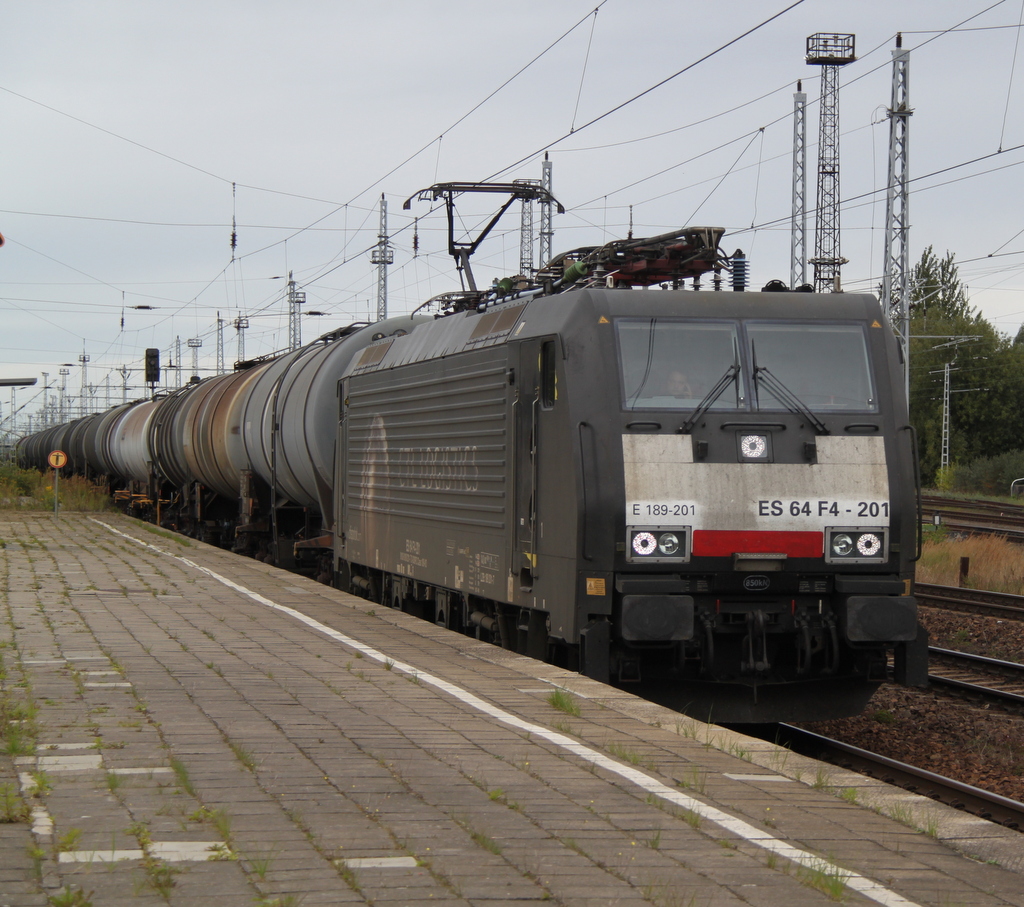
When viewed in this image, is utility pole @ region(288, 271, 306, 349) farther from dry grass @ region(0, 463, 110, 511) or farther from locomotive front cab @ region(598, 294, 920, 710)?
locomotive front cab @ region(598, 294, 920, 710)

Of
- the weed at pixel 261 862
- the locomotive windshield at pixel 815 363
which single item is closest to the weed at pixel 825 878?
the weed at pixel 261 862

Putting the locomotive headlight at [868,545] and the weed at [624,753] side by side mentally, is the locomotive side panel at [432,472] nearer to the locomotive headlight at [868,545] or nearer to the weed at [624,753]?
the locomotive headlight at [868,545]

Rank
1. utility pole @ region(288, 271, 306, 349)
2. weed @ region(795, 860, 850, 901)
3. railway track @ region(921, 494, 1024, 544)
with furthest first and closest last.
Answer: utility pole @ region(288, 271, 306, 349) → railway track @ region(921, 494, 1024, 544) → weed @ region(795, 860, 850, 901)

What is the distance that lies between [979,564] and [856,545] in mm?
13268

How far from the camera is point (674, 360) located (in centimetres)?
877

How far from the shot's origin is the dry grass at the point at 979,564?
1956 centimetres

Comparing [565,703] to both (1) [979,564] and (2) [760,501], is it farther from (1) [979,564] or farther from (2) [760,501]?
(1) [979,564]

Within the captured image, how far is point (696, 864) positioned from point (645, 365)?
15.3 ft

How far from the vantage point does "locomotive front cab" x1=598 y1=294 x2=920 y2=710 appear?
8.36 metres

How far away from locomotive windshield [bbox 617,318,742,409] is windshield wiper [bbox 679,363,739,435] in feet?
0.08

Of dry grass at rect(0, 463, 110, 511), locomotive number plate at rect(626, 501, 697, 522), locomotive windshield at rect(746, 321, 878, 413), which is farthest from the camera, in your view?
dry grass at rect(0, 463, 110, 511)

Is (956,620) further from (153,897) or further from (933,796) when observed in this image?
(153,897)

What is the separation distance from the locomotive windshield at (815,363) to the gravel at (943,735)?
242 centimetres

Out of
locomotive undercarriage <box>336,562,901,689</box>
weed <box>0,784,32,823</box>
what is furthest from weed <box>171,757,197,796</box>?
locomotive undercarriage <box>336,562,901,689</box>
